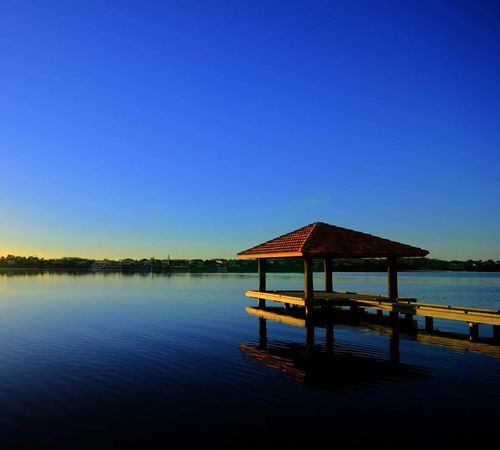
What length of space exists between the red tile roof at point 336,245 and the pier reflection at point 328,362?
4706mm

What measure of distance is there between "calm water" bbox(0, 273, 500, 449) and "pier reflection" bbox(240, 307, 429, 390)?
54 mm

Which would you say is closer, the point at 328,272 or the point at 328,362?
the point at 328,362

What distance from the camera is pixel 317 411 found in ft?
32.8

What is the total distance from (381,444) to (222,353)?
9475mm

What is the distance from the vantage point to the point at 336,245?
25.8 m

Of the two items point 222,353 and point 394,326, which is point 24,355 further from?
point 394,326

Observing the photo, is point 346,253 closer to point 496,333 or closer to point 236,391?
point 496,333

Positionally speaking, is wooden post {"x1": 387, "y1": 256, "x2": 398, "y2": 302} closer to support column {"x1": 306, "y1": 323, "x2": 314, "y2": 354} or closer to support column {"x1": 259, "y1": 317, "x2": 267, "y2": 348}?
support column {"x1": 306, "y1": 323, "x2": 314, "y2": 354}

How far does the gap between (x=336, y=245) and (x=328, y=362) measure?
36.5 ft

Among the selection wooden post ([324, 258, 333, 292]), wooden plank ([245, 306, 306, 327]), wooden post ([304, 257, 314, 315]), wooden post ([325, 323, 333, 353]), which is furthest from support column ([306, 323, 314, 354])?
wooden post ([324, 258, 333, 292])

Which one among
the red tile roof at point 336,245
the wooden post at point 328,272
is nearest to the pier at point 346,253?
the red tile roof at point 336,245

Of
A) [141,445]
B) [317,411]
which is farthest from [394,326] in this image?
[141,445]

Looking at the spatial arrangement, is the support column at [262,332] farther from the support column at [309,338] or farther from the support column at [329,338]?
the support column at [329,338]

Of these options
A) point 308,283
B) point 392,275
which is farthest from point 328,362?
point 392,275
